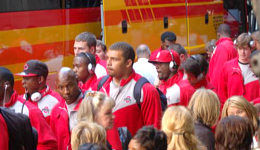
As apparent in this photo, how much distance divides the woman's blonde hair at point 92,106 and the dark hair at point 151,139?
2.91 feet

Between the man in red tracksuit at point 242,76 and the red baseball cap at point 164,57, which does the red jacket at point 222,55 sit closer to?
the man in red tracksuit at point 242,76

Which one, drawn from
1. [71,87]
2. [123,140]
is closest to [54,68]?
[71,87]

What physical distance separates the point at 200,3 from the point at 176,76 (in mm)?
6616

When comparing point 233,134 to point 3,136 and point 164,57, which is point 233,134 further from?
point 164,57

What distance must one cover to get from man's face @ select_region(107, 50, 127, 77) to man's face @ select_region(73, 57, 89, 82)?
45.3 inches

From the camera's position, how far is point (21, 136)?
4188mm

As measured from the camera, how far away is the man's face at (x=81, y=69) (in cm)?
700

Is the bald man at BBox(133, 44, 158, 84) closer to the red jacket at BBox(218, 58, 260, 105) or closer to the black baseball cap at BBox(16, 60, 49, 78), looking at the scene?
the red jacket at BBox(218, 58, 260, 105)

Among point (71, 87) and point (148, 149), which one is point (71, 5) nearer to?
point (71, 87)

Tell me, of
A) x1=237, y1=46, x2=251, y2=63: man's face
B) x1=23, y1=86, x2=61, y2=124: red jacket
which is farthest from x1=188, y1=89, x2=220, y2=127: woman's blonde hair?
x1=237, y1=46, x2=251, y2=63: man's face

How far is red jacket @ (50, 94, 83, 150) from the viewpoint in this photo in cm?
525

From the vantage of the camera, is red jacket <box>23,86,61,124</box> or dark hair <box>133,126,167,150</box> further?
red jacket <box>23,86,61,124</box>

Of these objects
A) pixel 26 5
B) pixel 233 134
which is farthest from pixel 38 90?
pixel 26 5

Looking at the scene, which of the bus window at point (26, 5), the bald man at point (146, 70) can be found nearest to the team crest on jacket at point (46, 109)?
the bald man at point (146, 70)
